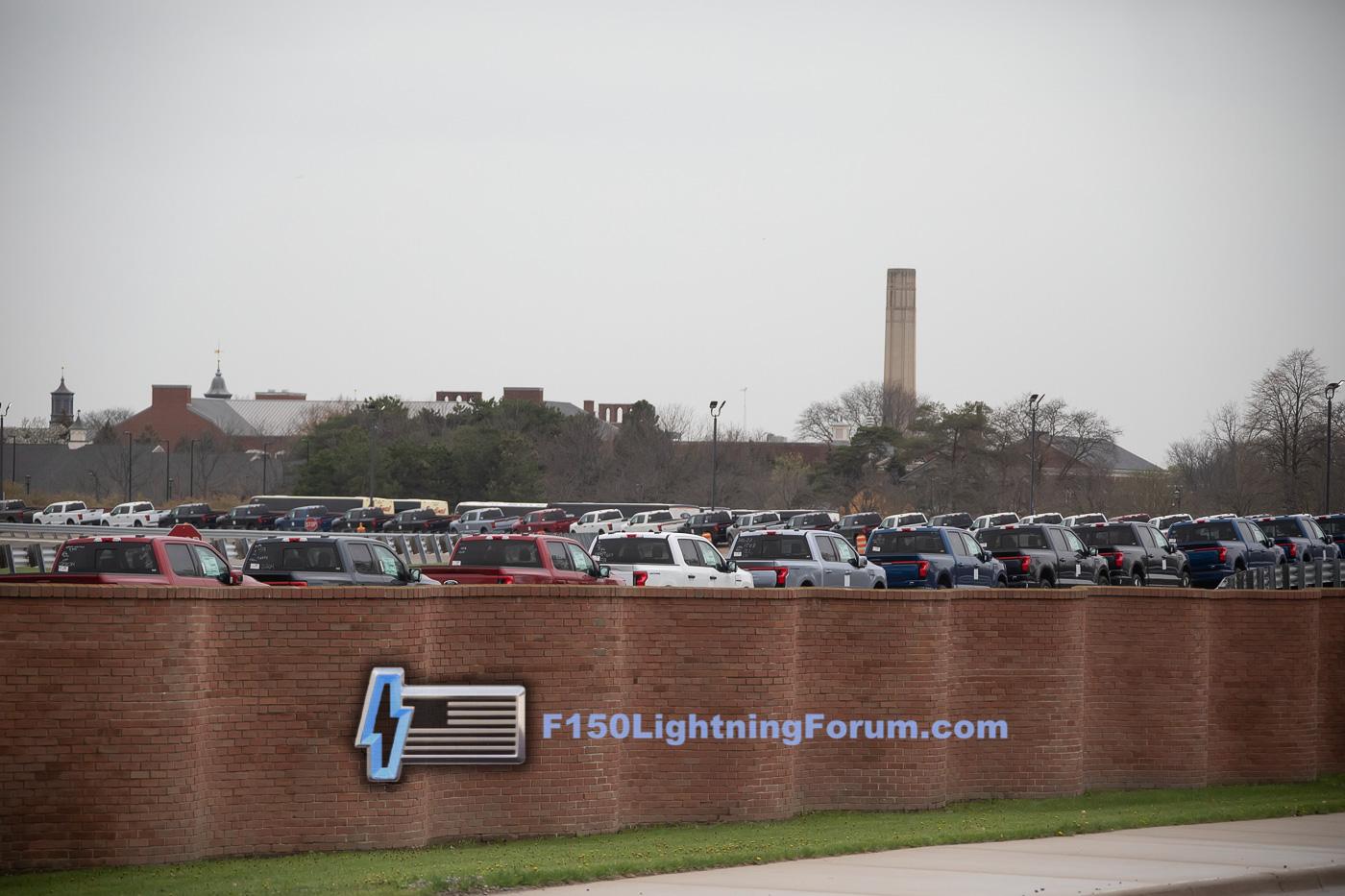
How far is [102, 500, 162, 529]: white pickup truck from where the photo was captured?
248ft

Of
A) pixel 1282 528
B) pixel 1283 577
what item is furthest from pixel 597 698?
pixel 1282 528

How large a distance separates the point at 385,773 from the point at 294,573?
802 centimetres

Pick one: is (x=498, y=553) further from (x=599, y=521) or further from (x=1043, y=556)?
(x=599, y=521)

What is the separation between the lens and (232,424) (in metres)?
147

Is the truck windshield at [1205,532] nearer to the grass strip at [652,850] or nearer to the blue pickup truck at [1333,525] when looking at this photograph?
the blue pickup truck at [1333,525]

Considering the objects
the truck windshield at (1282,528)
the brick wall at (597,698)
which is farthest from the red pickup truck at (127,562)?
the truck windshield at (1282,528)

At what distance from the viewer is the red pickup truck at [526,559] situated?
2342 centimetres

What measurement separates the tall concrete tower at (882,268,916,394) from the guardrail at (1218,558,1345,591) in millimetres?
89281

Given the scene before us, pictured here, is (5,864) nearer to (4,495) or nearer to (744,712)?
(744,712)

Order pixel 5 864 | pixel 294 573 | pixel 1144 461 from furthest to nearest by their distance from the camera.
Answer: pixel 1144 461 < pixel 294 573 < pixel 5 864

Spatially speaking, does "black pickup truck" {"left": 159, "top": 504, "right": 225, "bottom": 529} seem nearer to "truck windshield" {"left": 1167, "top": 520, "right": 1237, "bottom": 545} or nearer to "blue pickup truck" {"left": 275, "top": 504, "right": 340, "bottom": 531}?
"blue pickup truck" {"left": 275, "top": 504, "right": 340, "bottom": 531}

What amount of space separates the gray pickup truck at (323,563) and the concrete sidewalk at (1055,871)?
971 centimetres

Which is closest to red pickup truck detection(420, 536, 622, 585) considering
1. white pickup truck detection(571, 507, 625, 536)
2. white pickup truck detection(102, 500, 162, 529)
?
white pickup truck detection(571, 507, 625, 536)

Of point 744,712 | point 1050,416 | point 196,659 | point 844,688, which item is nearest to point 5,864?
point 196,659
